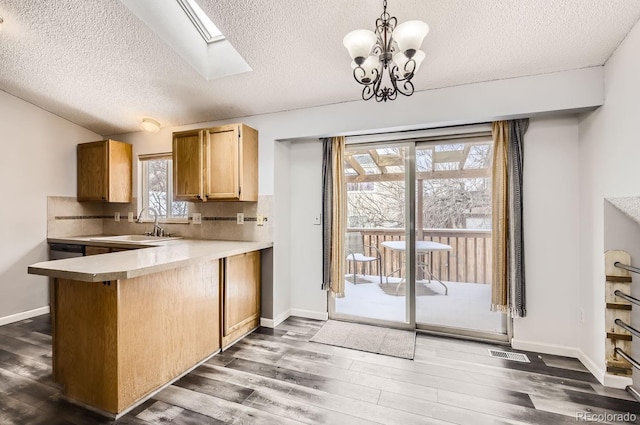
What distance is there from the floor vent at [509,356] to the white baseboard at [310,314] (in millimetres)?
1620

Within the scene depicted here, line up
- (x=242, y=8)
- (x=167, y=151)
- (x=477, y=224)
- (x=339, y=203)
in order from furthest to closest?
1. (x=167, y=151)
2. (x=339, y=203)
3. (x=477, y=224)
4. (x=242, y=8)

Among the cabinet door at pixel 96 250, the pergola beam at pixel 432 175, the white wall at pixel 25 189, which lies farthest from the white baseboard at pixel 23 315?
the pergola beam at pixel 432 175

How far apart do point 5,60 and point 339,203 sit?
3357 mm

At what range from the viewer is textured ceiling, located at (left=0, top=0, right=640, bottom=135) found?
1812mm

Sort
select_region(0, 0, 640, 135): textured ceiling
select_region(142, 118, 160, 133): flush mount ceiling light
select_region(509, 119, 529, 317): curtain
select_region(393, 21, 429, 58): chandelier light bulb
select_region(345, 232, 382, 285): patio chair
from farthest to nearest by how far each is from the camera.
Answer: select_region(142, 118, 160, 133): flush mount ceiling light, select_region(345, 232, 382, 285): patio chair, select_region(509, 119, 529, 317): curtain, select_region(0, 0, 640, 135): textured ceiling, select_region(393, 21, 429, 58): chandelier light bulb

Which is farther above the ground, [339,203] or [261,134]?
[261,134]

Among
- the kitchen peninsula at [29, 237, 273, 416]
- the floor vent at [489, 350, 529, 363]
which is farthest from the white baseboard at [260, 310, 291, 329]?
the floor vent at [489, 350, 529, 363]

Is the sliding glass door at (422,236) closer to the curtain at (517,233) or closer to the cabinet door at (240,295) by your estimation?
the curtain at (517,233)

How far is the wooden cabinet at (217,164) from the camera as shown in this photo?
2945 mm

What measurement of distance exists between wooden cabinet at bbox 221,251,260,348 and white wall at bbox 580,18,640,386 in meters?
2.87

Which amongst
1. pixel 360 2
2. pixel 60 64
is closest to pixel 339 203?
pixel 360 2

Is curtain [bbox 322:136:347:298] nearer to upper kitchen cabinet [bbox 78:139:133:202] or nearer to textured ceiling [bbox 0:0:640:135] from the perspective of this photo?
textured ceiling [bbox 0:0:640:135]

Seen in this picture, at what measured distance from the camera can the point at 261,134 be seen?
3188 millimetres

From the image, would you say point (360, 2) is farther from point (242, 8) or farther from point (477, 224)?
point (477, 224)
